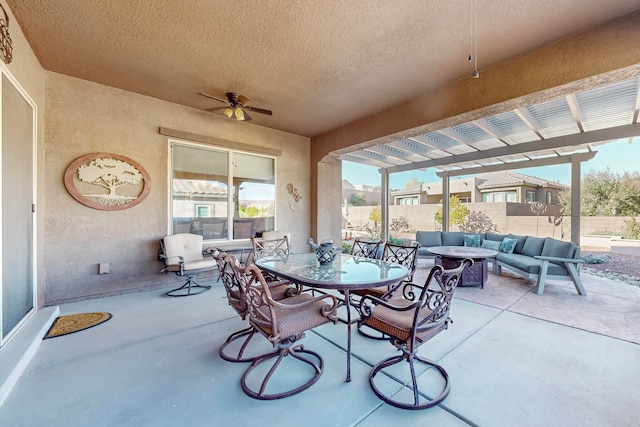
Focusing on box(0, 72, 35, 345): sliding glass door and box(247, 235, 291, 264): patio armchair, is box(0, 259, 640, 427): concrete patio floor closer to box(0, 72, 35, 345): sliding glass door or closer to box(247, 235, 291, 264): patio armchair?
box(0, 72, 35, 345): sliding glass door

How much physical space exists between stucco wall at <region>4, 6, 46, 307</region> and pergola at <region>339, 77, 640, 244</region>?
4582 mm

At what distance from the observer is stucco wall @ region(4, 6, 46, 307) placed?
7.90 ft

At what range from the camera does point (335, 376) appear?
1.90m

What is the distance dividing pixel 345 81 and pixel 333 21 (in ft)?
3.42

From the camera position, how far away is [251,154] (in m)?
4.97

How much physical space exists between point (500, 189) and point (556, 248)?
436cm

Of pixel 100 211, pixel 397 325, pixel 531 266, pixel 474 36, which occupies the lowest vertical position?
pixel 531 266


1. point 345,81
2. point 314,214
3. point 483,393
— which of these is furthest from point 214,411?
point 314,214

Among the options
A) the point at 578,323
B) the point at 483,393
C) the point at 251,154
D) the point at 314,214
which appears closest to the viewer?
the point at 483,393

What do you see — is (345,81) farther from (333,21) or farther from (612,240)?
(612,240)

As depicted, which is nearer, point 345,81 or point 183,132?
point 345,81

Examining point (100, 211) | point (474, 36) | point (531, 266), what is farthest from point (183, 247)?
point (531, 266)

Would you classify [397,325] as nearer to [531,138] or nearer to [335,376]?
[335,376]

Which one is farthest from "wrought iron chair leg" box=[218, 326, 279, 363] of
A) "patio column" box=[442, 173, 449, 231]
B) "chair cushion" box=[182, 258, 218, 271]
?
"patio column" box=[442, 173, 449, 231]
